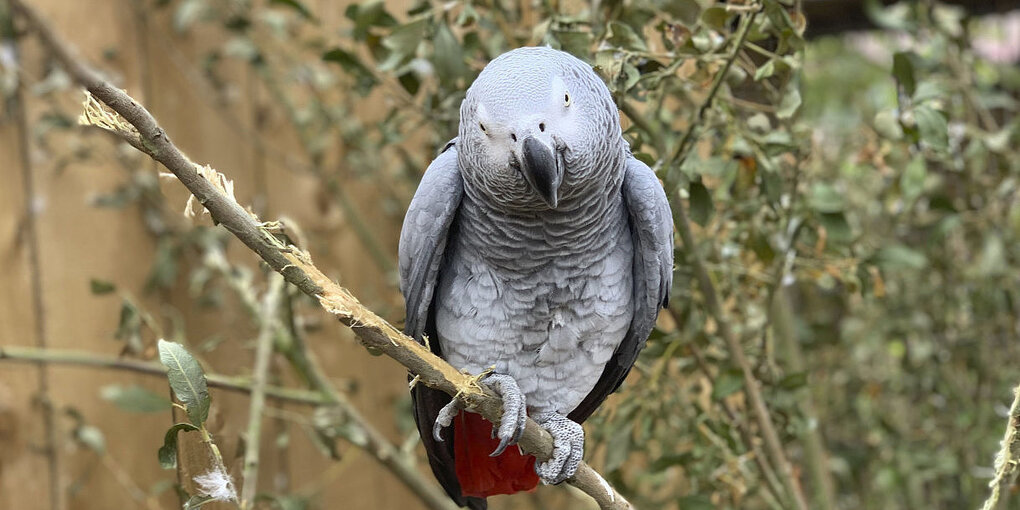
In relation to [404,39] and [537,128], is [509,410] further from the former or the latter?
[404,39]

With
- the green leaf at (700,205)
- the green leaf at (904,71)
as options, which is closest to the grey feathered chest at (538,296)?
the green leaf at (700,205)

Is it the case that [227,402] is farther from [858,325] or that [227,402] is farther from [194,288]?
[858,325]

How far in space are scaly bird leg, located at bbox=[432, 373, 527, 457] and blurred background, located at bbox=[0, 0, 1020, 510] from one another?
0.23 m

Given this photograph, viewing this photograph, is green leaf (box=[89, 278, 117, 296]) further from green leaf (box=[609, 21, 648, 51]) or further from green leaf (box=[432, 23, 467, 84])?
green leaf (box=[609, 21, 648, 51])

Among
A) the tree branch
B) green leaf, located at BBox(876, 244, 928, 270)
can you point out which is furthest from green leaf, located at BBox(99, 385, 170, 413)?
green leaf, located at BBox(876, 244, 928, 270)

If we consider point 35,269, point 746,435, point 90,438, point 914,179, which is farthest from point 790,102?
point 35,269

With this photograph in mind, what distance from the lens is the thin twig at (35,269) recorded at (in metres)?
1.55

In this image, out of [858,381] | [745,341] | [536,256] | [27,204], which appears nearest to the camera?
[536,256]

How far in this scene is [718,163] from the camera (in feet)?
3.42

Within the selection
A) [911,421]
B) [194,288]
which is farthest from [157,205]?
[911,421]

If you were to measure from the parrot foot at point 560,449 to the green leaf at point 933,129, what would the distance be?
0.53 m

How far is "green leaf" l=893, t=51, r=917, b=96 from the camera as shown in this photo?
41.5 inches

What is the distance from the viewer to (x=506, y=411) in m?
0.84

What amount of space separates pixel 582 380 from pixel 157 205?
107 cm
